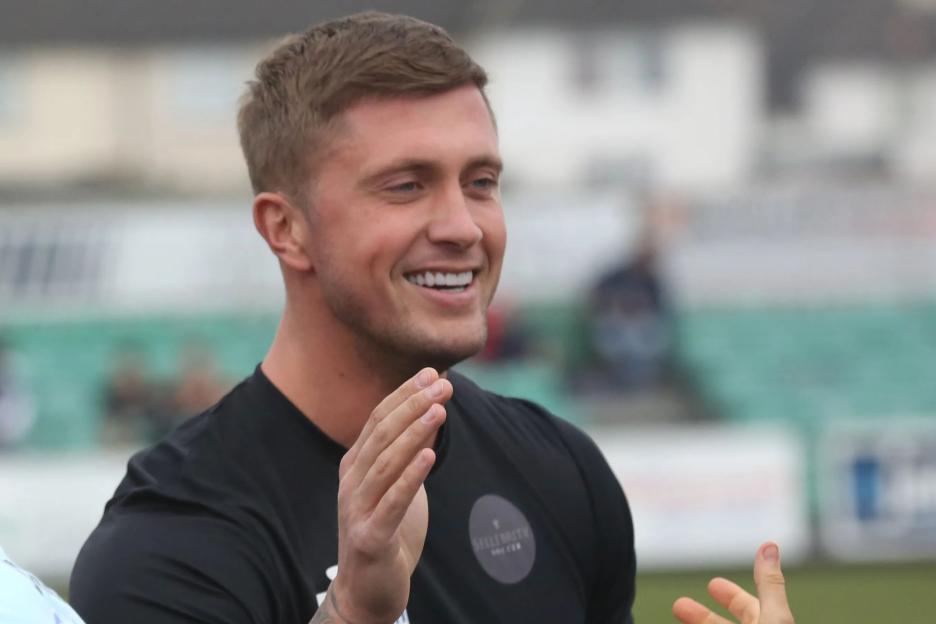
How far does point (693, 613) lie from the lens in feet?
9.22

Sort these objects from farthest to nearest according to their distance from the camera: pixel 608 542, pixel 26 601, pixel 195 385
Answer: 1. pixel 195 385
2. pixel 608 542
3. pixel 26 601

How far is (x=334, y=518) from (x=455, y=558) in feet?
0.88

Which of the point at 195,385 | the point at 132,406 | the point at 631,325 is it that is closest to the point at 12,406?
the point at 132,406

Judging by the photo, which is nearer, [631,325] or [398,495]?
[398,495]

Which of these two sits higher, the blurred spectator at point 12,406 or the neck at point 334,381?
the neck at point 334,381

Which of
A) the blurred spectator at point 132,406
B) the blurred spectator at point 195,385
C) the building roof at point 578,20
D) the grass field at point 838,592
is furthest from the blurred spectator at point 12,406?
the building roof at point 578,20

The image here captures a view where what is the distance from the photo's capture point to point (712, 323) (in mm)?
17094

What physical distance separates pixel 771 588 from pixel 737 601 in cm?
13

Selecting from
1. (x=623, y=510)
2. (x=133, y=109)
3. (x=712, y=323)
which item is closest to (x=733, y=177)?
(x=133, y=109)

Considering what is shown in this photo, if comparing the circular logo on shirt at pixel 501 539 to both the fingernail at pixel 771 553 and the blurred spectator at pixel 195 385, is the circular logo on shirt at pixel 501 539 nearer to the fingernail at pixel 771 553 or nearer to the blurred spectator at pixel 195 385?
the fingernail at pixel 771 553

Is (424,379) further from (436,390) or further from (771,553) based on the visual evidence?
(771,553)

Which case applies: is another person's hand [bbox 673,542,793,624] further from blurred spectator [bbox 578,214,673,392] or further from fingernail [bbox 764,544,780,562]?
blurred spectator [bbox 578,214,673,392]

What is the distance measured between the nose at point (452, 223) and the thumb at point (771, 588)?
0.72 m

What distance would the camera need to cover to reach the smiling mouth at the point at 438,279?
2.76 m
